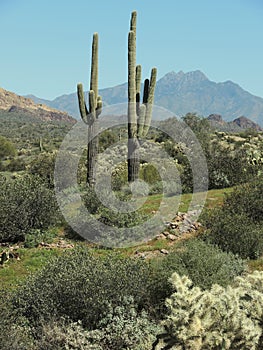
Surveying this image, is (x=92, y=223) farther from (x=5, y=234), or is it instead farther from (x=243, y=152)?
(x=243, y=152)

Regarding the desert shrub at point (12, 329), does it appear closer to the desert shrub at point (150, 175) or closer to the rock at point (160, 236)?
the rock at point (160, 236)

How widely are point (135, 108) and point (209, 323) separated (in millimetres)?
12945

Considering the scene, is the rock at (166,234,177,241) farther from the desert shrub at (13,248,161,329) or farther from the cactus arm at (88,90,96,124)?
the cactus arm at (88,90,96,124)

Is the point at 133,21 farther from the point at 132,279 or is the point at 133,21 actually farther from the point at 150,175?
the point at 132,279

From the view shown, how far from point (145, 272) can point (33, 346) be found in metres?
2.53

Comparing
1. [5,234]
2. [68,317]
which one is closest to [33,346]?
[68,317]

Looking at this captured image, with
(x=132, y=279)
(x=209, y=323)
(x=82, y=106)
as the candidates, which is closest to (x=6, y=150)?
(x=82, y=106)

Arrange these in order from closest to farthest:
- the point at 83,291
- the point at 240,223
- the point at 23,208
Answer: the point at 83,291, the point at 240,223, the point at 23,208

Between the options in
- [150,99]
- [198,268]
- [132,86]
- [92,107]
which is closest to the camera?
[198,268]

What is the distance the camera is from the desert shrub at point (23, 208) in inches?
527

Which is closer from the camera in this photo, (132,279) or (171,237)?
(132,279)

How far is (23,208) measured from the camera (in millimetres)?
13742

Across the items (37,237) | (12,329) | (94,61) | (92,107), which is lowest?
(12,329)

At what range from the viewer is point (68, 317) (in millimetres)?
7602
